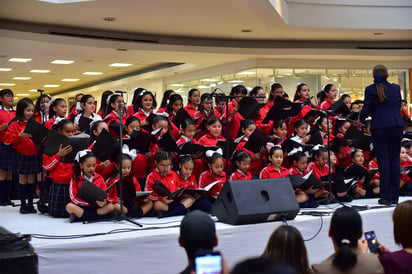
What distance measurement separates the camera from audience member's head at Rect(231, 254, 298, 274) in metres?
1.32

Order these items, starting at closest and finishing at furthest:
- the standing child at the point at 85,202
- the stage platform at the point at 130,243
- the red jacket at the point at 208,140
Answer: the stage platform at the point at 130,243 < the standing child at the point at 85,202 < the red jacket at the point at 208,140

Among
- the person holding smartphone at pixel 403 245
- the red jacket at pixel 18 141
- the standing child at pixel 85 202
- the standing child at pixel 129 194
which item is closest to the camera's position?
the person holding smartphone at pixel 403 245

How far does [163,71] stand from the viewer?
1519 cm

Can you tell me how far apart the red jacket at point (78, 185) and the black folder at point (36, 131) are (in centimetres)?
52

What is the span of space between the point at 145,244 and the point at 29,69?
11252mm

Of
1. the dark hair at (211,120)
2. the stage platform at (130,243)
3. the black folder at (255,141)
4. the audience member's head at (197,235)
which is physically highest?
the dark hair at (211,120)

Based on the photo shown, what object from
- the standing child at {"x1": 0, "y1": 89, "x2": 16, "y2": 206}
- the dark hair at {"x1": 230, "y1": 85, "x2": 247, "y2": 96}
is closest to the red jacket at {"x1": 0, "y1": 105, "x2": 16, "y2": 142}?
the standing child at {"x1": 0, "y1": 89, "x2": 16, "y2": 206}

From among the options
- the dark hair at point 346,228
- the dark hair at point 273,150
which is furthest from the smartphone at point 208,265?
the dark hair at point 273,150

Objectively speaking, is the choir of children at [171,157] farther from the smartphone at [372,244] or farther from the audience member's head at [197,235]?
the audience member's head at [197,235]

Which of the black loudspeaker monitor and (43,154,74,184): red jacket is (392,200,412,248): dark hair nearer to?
the black loudspeaker monitor

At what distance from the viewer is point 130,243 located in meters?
4.04

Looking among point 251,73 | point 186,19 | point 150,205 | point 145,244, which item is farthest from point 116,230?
point 251,73

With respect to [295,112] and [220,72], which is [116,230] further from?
[220,72]

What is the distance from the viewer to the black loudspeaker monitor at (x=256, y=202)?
4387mm
